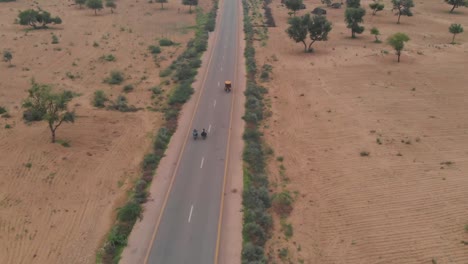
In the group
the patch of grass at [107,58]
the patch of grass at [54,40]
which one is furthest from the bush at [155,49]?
the patch of grass at [54,40]

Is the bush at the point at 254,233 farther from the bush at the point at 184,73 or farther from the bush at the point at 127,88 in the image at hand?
the bush at the point at 184,73

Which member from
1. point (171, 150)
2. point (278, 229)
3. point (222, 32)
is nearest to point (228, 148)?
point (171, 150)

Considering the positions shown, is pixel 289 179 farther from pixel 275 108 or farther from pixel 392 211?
pixel 275 108

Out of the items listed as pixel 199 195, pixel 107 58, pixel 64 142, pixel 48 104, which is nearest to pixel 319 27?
pixel 107 58

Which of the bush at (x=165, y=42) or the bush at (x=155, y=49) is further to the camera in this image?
the bush at (x=165, y=42)

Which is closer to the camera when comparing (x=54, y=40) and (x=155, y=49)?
(x=155, y=49)

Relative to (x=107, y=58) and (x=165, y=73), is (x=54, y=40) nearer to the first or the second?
(x=107, y=58)

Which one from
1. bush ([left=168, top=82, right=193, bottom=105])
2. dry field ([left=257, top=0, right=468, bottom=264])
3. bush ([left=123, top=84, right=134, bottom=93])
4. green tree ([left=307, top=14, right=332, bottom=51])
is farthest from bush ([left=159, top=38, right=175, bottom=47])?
green tree ([left=307, top=14, right=332, bottom=51])
